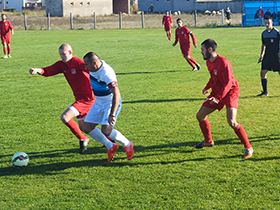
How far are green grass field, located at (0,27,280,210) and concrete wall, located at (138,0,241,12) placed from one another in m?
53.8

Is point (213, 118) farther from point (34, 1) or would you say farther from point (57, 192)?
point (34, 1)

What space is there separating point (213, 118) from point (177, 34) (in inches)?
308

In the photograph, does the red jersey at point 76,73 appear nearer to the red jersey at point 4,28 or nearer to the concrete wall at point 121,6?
the red jersey at point 4,28

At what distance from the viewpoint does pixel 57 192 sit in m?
5.06

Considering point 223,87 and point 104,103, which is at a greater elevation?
point 223,87

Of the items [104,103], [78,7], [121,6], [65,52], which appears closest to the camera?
[104,103]

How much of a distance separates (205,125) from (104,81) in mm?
2150

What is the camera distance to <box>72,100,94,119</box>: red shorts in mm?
6466

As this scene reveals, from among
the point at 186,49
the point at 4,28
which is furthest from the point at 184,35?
the point at 4,28

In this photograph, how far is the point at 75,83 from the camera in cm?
655

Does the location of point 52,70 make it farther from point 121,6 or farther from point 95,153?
point 121,6

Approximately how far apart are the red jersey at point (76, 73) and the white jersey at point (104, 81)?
0.73 metres

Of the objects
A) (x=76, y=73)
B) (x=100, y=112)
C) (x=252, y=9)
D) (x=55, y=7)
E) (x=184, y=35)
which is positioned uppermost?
(x=55, y=7)

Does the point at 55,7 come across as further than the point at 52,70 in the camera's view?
Yes
